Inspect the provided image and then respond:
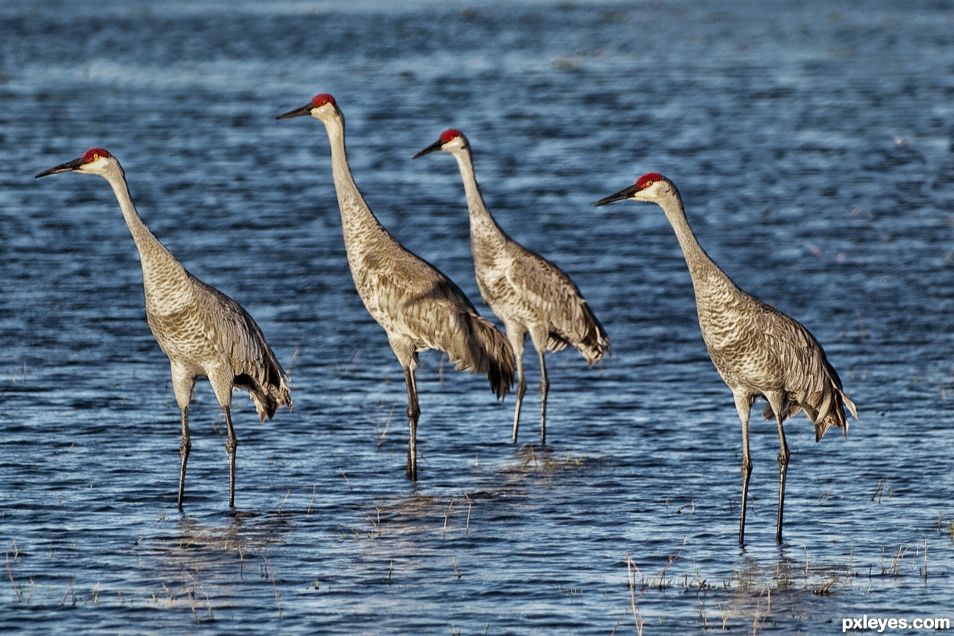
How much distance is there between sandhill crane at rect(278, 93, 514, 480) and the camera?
1152 cm

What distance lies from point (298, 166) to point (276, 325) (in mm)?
8930

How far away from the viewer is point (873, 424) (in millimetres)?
12453

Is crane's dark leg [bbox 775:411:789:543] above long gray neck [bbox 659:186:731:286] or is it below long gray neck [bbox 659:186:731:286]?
below

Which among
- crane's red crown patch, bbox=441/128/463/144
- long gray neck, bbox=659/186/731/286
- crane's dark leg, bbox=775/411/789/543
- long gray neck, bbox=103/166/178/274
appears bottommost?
crane's dark leg, bbox=775/411/789/543

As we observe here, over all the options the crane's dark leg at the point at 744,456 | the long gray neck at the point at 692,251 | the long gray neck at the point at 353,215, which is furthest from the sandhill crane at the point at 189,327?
the crane's dark leg at the point at 744,456

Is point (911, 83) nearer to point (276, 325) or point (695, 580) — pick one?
point (276, 325)

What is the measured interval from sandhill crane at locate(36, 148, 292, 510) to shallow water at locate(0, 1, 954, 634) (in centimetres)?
67

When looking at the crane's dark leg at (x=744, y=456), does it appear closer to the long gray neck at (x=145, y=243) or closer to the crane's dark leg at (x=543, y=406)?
the crane's dark leg at (x=543, y=406)

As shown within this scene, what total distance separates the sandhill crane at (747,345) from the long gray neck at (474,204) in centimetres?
271

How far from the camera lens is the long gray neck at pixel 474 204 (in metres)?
12.7

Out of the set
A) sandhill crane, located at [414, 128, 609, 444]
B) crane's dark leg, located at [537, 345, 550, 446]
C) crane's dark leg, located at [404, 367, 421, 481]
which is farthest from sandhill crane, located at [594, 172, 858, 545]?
sandhill crane, located at [414, 128, 609, 444]

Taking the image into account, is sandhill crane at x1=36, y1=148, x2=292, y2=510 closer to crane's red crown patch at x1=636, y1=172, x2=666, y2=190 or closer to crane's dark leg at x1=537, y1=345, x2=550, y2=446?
crane's dark leg at x1=537, y1=345, x2=550, y2=446

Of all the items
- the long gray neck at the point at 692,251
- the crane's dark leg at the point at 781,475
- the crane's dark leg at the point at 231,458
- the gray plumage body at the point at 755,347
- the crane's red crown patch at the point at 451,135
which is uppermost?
the crane's red crown patch at the point at 451,135

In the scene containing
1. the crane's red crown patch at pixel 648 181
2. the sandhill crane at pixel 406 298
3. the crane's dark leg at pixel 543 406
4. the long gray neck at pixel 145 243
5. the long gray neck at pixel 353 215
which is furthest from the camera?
the crane's dark leg at pixel 543 406
